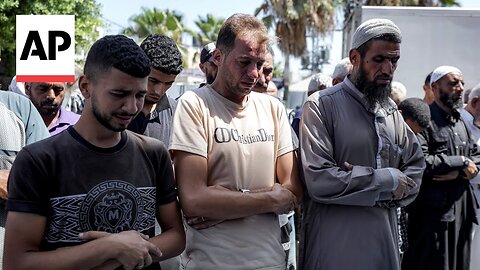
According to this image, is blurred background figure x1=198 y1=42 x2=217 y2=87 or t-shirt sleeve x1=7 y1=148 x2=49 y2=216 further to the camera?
blurred background figure x1=198 y1=42 x2=217 y2=87

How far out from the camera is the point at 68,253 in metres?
2.10

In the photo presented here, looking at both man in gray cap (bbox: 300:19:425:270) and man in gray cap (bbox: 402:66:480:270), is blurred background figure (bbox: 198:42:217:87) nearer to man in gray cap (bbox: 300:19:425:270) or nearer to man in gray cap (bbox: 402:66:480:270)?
man in gray cap (bbox: 300:19:425:270)

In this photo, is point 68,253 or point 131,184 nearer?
point 68,253

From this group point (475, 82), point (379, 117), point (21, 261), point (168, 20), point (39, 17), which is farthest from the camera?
point (168, 20)

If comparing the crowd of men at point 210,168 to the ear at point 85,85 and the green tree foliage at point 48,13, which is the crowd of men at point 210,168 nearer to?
the ear at point 85,85

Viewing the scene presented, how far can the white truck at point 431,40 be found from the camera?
27.7 feet

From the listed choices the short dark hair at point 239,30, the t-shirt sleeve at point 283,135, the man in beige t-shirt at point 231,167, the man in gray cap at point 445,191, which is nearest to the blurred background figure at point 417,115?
the man in gray cap at point 445,191

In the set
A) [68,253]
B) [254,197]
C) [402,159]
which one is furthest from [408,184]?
[68,253]

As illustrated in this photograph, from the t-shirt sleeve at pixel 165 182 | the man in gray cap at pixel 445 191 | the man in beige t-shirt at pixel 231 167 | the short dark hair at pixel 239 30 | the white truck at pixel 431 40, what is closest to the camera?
the t-shirt sleeve at pixel 165 182

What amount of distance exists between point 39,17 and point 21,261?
3.69m

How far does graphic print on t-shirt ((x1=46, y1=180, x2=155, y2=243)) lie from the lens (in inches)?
84.9

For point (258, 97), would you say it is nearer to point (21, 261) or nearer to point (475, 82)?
point (21, 261)

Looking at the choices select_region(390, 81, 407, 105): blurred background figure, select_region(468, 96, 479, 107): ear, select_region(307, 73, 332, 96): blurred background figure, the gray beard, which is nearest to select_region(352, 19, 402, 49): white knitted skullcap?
the gray beard

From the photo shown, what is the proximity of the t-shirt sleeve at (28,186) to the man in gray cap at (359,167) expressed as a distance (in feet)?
4.52
